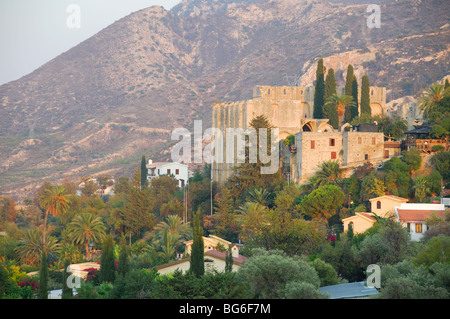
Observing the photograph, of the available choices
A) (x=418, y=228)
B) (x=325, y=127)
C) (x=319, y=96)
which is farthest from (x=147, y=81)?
(x=418, y=228)

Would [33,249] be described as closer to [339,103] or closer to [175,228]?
[175,228]

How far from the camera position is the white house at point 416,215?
42719mm

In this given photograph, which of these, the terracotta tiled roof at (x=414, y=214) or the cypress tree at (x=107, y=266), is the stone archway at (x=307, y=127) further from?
the cypress tree at (x=107, y=266)

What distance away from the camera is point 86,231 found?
5841 cm

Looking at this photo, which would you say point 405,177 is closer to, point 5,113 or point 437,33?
point 437,33

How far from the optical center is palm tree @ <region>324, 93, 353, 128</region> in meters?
61.4

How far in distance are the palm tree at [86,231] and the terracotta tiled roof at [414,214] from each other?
81.4ft

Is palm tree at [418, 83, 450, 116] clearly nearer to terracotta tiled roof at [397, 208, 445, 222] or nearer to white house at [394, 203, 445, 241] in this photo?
white house at [394, 203, 445, 241]

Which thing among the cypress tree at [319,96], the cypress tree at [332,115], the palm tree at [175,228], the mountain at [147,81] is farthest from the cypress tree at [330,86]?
the mountain at [147,81]

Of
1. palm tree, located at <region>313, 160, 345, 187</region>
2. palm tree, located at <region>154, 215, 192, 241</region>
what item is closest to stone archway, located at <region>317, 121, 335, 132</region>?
palm tree, located at <region>313, 160, 345, 187</region>

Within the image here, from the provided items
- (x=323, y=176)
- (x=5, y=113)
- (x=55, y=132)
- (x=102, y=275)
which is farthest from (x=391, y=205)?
(x=5, y=113)

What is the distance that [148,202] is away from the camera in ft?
204

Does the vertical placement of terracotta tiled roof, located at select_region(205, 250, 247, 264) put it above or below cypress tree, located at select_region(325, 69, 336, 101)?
below

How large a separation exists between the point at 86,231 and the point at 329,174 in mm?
19852
